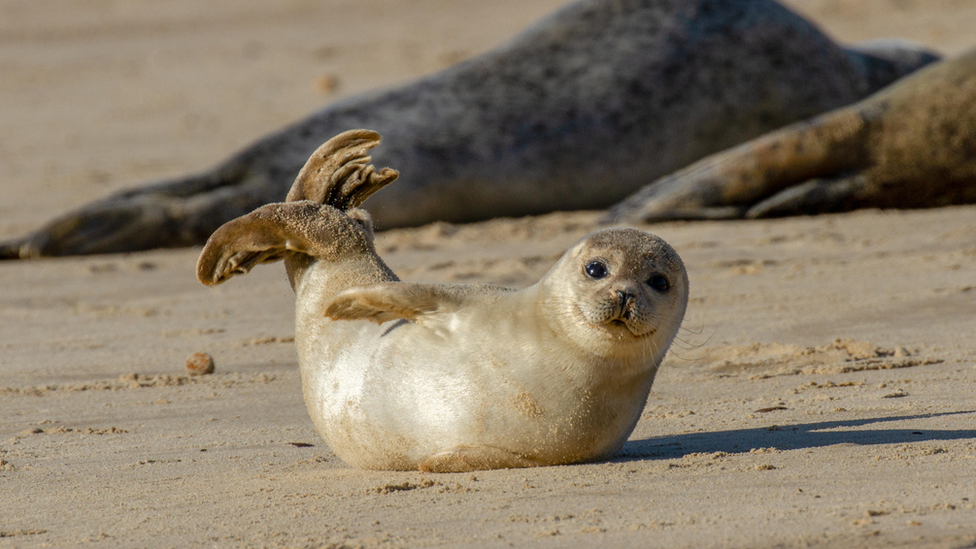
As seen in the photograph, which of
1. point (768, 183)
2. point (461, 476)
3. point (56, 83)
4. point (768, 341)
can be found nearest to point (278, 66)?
point (56, 83)

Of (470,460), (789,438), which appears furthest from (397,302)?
(789,438)

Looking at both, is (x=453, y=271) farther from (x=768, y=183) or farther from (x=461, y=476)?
(x=461, y=476)

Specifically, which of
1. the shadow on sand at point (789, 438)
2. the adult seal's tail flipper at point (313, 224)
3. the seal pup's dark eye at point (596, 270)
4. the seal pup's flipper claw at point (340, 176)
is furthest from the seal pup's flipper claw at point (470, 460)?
the seal pup's flipper claw at point (340, 176)

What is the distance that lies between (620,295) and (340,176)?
43.8 inches

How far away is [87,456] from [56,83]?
11435mm

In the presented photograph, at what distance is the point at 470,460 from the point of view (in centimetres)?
283

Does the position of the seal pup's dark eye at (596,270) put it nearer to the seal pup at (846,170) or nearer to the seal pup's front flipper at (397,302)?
the seal pup's front flipper at (397,302)

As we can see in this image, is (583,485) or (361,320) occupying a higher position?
(361,320)

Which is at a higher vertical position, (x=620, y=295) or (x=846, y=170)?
(x=620, y=295)

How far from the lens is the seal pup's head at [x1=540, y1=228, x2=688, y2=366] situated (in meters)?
2.65

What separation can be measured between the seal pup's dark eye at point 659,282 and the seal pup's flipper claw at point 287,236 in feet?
2.85

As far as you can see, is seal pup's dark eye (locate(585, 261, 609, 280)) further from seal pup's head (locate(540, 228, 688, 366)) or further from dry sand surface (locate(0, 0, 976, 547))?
dry sand surface (locate(0, 0, 976, 547))

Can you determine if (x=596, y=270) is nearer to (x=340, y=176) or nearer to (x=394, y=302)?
(x=394, y=302)

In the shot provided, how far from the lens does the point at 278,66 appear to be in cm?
1454
